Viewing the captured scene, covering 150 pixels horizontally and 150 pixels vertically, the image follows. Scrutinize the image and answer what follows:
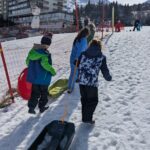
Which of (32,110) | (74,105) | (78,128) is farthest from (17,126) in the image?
(74,105)

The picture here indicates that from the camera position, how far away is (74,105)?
7.73 meters

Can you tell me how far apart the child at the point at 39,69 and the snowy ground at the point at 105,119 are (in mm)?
440

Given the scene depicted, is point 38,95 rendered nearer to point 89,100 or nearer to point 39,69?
point 39,69

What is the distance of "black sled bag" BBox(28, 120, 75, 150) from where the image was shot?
16.8 ft

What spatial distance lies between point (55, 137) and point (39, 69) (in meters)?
1.76

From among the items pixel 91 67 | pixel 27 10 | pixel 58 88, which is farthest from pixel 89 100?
pixel 27 10

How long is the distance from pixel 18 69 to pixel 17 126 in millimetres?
8732

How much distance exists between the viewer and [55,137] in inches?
→ 210

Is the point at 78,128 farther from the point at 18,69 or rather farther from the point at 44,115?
the point at 18,69

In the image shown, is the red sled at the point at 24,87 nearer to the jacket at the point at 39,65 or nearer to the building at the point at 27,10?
the jacket at the point at 39,65

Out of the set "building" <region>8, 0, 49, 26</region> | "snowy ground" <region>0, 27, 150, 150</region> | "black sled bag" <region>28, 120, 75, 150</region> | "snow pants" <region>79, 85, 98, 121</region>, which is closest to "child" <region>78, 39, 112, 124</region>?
"snow pants" <region>79, 85, 98, 121</region>

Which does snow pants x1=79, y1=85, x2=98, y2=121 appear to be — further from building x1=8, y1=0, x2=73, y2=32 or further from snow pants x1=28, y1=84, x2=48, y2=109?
building x1=8, y1=0, x2=73, y2=32

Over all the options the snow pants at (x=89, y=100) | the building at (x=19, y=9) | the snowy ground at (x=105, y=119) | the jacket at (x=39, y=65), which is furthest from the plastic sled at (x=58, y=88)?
the building at (x=19, y=9)

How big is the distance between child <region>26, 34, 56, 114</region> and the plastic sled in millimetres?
1427
